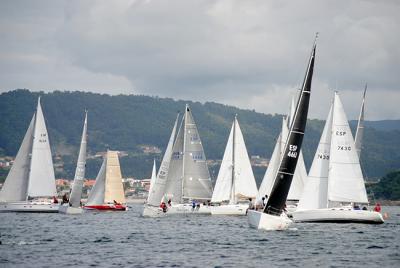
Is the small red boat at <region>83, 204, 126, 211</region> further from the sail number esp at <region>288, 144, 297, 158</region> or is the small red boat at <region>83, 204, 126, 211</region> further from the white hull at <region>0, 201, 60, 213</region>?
the sail number esp at <region>288, 144, 297, 158</region>

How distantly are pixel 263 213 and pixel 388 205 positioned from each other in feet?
421

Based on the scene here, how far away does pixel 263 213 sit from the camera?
161ft


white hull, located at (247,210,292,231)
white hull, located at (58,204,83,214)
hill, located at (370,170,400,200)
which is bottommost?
white hull, located at (247,210,292,231)

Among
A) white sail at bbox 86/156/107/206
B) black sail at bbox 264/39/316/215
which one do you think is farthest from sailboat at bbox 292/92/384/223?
white sail at bbox 86/156/107/206

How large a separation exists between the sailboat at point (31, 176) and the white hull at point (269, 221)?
31734 millimetres

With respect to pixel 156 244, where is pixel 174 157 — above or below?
above

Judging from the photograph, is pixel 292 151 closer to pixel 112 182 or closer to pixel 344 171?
pixel 344 171

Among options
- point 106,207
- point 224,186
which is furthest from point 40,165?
point 224,186

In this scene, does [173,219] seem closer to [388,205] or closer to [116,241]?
[116,241]

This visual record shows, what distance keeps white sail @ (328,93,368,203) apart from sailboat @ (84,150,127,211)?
3427cm

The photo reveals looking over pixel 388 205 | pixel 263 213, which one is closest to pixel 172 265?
pixel 263 213

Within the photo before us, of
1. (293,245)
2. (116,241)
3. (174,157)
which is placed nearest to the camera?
(293,245)

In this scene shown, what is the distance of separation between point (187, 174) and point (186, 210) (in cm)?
315

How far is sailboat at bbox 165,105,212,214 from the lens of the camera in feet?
247
